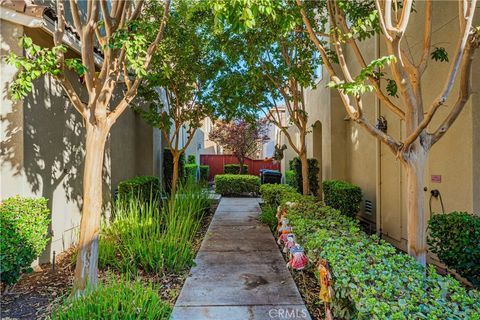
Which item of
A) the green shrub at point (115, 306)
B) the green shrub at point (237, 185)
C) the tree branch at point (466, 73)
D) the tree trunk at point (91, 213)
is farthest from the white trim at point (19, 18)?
the green shrub at point (237, 185)

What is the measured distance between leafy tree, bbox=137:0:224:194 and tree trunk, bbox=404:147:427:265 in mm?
5286

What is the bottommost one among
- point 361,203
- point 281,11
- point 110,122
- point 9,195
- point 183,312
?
point 183,312

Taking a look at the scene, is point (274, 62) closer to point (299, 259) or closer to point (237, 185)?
point (299, 259)

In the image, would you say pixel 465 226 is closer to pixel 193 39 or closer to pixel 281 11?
pixel 281 11

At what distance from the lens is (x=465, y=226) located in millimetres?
3598

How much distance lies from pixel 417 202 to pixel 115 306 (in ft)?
10.7

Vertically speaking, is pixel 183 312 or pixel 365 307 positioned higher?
pixel 365 307

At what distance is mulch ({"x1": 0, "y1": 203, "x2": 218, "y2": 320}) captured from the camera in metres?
3.33

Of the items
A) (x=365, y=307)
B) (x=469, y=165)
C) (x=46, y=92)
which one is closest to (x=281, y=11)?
(x=469, y=165)

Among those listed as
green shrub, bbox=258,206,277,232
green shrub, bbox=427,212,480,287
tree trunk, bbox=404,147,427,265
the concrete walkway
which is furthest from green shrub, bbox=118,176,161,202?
green shrub, bbox=427,212,480,287

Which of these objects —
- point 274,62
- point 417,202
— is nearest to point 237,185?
point 274,62

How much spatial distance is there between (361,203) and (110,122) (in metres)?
6.49

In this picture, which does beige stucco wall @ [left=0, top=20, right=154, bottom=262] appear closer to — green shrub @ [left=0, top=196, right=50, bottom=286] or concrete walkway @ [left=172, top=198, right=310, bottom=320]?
green shrub @ [left=0, top=196, right=50, bottom=286]

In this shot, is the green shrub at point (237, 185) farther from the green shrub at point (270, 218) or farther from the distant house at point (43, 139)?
the distant house at point (43, 139)
